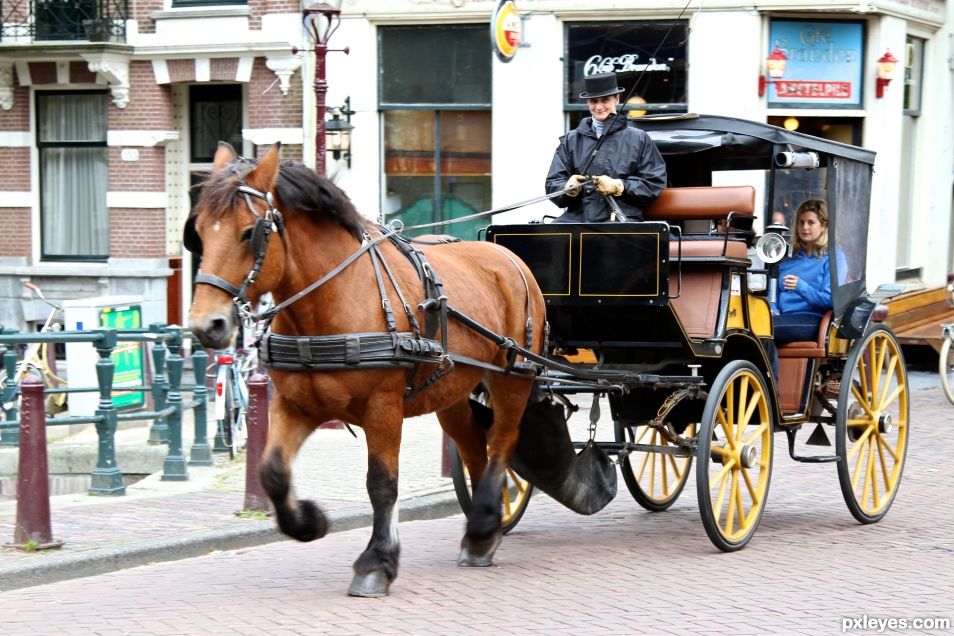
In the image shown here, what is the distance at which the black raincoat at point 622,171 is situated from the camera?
7781 millimetres

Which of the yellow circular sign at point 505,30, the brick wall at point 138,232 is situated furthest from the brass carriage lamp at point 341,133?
the brick wall at point 138,232

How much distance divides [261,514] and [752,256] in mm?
3474

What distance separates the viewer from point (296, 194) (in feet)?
19.9

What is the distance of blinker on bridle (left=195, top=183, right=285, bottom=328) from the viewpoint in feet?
18.6

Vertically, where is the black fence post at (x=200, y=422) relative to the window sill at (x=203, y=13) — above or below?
below

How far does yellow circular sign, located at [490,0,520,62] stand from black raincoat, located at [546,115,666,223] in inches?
342

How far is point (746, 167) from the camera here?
8828mm

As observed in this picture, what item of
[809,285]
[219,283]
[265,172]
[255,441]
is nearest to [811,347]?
[809,285]

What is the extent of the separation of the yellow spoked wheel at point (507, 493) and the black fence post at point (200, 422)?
9.25 ft

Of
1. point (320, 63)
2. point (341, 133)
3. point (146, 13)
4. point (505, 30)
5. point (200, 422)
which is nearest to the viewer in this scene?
point (200, 422)

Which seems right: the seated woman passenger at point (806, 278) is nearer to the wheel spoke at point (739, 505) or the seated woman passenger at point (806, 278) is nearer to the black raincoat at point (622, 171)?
the black raincoat at point (622, 171)

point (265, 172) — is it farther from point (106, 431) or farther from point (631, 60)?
point (631, 60)

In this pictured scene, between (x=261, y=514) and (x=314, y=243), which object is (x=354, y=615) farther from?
(x=261, y=514)

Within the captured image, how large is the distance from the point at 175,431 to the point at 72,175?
1093 centimetres
